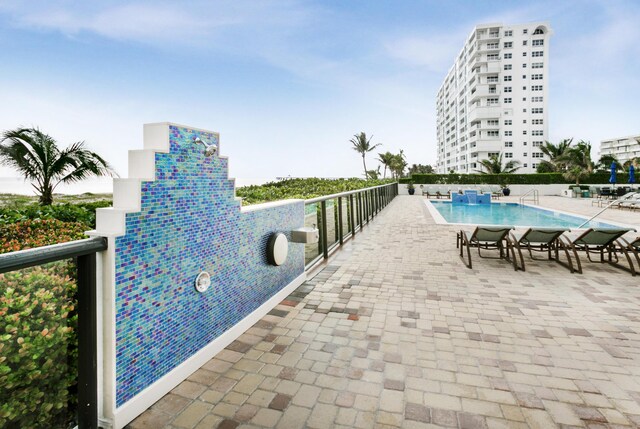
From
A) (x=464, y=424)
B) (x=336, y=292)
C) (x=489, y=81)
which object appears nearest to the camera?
(x=464, y=424)

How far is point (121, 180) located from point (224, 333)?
1.68 metres

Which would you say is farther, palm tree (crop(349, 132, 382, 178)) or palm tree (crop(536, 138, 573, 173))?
palm tree (crop(349, 132, 382, 178))

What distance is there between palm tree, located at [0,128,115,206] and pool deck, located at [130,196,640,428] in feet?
20.9

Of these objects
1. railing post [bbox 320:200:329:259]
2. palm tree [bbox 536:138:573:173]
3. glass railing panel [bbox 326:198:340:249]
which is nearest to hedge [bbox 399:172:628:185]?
palm tree [bbox 536:138:573:173]

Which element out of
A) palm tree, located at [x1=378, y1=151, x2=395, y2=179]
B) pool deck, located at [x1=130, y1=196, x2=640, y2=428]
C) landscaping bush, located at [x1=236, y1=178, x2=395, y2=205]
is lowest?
pool deck, located at [x1=130, y1=196, x2=640, y2=428]

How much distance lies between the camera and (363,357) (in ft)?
9.80

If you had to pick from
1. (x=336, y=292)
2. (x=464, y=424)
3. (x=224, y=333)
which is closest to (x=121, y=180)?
(x=224, y=333)

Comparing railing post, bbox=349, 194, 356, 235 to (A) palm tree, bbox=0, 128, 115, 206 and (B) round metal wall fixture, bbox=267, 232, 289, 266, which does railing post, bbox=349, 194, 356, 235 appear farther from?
(A) palm tree, bbox=0, 128, 115, 206

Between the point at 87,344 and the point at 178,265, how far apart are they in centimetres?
78

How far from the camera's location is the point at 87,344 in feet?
6.41

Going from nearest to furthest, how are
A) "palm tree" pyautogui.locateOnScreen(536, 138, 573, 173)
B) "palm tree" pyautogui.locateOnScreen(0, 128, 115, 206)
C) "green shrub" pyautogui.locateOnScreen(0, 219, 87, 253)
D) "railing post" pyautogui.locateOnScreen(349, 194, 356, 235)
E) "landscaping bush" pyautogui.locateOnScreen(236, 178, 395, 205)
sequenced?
"green shrub" pyautogui.locateOnScreen(0, 219, 87, 253) < "palm tree" pyautogui.locateOnScreen(0, 128, 115, 206) < "railing post" pyautogui.locateOnScreen(349, 194, 356, 235) < "landscaping bush" pyautogui.locateOnScreen(236, 178, 395, 205) < "palm tree" pyautogui.locateOnScreen(536, 138, 573, 173)

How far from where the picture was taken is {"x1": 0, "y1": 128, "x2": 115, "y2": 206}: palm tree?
7168 mm

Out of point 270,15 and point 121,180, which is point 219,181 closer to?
point 121,180

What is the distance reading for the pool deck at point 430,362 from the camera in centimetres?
224
